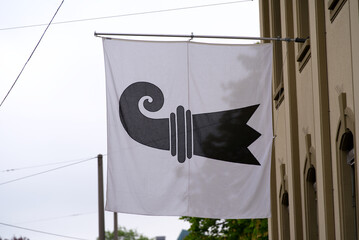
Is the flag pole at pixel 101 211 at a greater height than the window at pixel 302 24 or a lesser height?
lesser

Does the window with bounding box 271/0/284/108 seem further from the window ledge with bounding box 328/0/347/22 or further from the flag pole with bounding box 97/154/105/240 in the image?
the flag pole with bounding box 97/154/105/240

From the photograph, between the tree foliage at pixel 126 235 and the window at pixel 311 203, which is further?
the tree foliage at pixel 126 235

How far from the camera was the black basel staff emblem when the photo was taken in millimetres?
11680

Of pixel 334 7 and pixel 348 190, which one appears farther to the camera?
pixel 334 7

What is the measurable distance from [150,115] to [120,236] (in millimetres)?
107791

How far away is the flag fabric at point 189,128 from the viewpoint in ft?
38.2

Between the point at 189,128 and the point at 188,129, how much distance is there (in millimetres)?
19

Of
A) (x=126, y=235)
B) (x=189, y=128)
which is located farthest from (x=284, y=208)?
(x=126, y=235)

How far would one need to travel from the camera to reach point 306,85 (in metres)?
13.3

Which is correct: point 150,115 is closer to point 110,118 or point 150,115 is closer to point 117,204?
point 110,118

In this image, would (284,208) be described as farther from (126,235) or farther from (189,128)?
(126,235)

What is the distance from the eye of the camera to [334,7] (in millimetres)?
11094

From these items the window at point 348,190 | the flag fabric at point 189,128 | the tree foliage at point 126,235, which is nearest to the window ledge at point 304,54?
the flag fabric at point 189,128

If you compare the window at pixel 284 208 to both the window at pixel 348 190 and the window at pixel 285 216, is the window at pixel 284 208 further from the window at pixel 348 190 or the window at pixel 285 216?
the window at pixel 348 190
